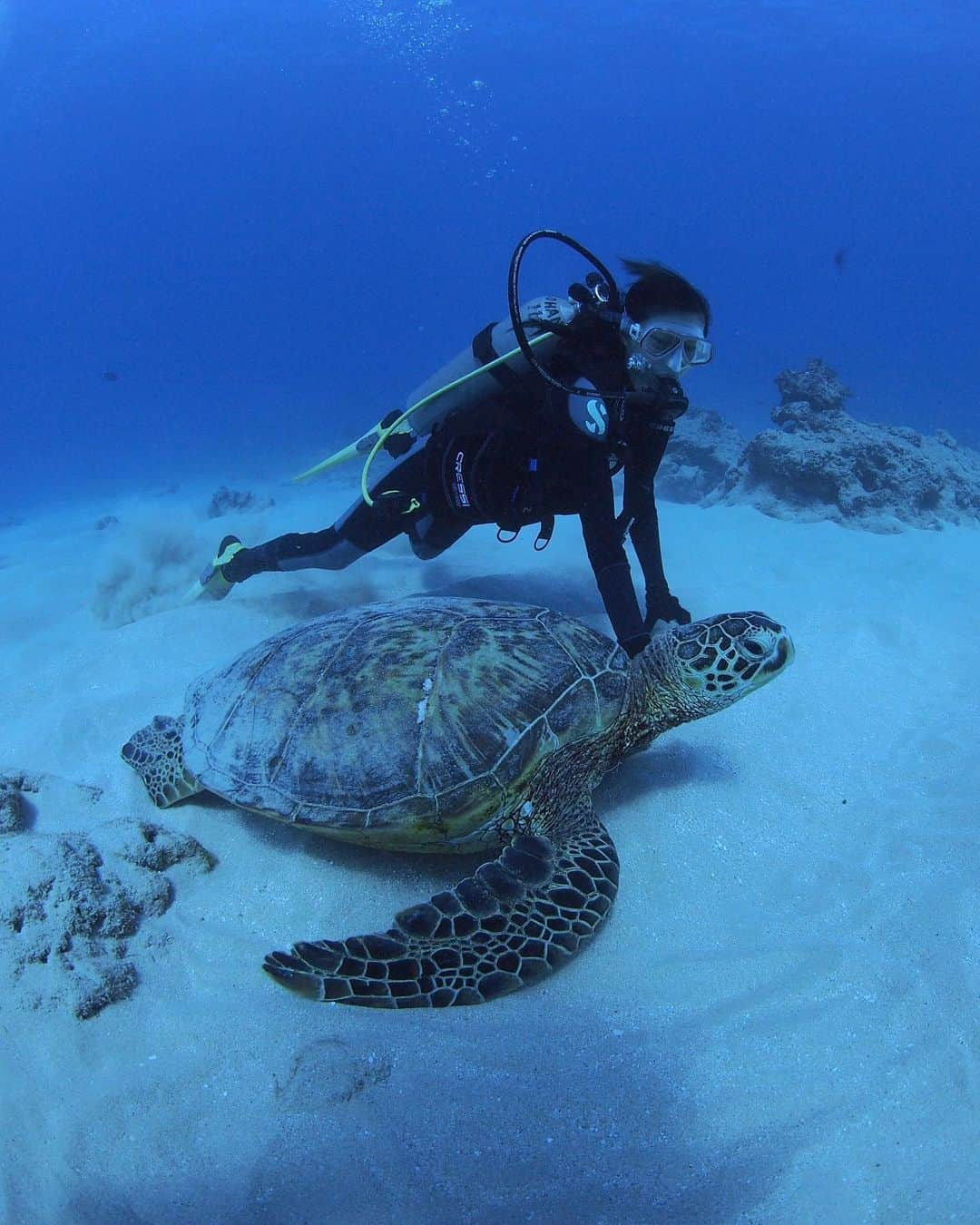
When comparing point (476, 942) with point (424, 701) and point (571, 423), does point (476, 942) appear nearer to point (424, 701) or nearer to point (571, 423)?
point (424, 701)

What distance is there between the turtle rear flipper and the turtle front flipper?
4.46 feet

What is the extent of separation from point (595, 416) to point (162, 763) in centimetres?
328

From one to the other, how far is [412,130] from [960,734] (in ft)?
396

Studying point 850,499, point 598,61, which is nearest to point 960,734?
point 850,499

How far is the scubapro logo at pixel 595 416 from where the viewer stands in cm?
396

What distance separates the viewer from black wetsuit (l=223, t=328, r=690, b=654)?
14.3 ft

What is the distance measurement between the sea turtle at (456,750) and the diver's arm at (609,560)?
0.94 m

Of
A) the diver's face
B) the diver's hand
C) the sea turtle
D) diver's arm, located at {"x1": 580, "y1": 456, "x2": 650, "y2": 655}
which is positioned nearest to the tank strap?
the diver's hand

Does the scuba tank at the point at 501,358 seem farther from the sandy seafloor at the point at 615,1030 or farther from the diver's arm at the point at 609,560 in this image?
the sandy seafloor at the point at 615,1030

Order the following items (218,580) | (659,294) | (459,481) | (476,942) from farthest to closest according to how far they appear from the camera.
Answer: (218,580), (459,481), (659,294), (476,942)

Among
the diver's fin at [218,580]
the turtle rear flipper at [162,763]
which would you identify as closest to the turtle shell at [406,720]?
the turtle rear flipper at [162,763]

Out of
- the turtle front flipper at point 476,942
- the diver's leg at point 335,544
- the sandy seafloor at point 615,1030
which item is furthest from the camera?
the diver's leg at point 335,544

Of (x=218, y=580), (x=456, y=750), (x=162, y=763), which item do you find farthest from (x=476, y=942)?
(x=218, y=580)

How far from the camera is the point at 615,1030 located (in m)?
2.15
